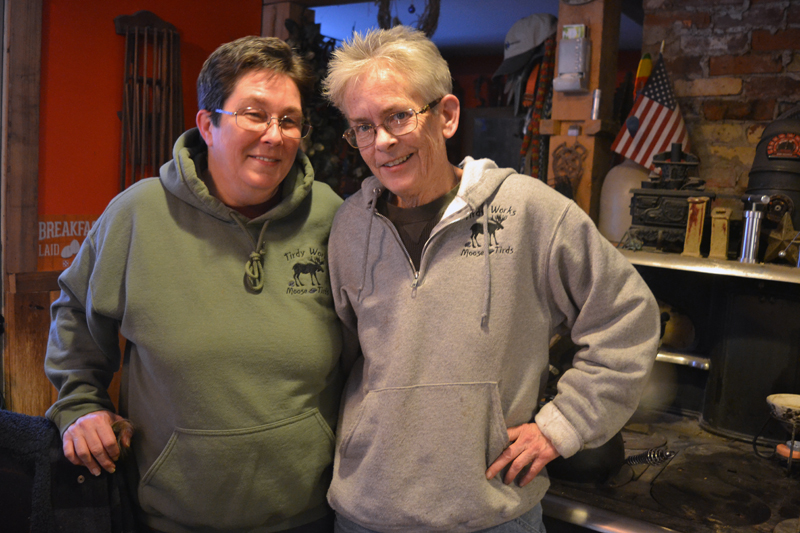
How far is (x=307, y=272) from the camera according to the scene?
1.48 meters

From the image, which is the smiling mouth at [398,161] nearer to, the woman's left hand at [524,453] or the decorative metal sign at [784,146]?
the woman's left hand at [524,453]

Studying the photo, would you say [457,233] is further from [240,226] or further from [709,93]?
[709,93]

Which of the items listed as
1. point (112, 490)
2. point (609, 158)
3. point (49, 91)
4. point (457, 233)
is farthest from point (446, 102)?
point (49, 91)

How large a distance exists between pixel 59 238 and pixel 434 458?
229 cm

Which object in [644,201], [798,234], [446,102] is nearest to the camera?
[446,102]

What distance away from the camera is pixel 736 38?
2.56 meters

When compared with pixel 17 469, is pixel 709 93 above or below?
above

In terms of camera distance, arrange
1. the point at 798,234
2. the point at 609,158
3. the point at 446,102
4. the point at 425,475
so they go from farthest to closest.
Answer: the point at 609,158 → the point at 798,234 → the point at 446,102 → the point at 425,475

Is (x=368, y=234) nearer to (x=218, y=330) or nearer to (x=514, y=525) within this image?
(x=218, y=330)

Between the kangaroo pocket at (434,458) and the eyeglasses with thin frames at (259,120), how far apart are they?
0.63 metres

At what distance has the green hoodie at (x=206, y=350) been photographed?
52.9 inches

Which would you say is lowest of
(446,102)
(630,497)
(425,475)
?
(630,497)

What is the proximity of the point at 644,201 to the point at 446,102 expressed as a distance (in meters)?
1.33

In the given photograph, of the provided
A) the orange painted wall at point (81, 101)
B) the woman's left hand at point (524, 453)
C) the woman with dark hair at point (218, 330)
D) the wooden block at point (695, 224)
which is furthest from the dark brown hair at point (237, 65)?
the orange painted wall at point (81, 101)
